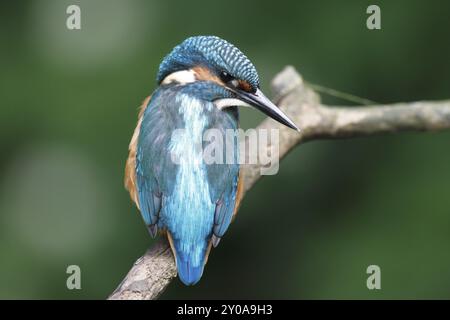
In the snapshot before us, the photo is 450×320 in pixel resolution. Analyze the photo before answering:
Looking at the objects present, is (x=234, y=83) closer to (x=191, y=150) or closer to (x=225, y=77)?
(x=225, y=77)

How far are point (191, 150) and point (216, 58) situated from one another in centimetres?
33

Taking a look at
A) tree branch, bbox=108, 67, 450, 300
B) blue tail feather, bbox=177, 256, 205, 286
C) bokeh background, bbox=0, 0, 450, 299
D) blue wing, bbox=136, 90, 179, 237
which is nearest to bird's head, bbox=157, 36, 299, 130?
blue wing, bbox=136, 90, 179, 237

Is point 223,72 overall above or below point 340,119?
above

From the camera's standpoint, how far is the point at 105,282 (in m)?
3.43

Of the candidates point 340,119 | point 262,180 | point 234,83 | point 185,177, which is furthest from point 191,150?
point 262,180

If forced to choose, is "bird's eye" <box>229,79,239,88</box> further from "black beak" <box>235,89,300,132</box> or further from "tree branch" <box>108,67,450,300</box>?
"tree branch" <box>108,67,450,300</box>

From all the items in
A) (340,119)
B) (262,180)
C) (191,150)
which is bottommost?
(262,180)

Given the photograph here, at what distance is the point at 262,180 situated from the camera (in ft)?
11.4

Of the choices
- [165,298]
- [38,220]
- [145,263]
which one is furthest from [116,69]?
[145,263]

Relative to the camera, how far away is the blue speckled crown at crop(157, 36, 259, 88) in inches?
103

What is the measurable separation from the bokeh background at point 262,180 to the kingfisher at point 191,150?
736mm

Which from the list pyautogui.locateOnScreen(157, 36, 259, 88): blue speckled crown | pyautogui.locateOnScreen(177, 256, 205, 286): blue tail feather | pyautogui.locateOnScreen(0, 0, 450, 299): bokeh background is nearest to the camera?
pyautogui.locateOnScreen(177, 256, 205, 286): blue tail feather

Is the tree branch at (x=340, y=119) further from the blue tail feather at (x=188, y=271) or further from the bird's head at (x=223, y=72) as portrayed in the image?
the blue tail feather at (x=188, y=271)

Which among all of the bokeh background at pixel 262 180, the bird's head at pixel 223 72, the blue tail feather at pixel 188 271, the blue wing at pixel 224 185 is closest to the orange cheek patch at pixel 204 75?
the bird's head at pixel 223 72
